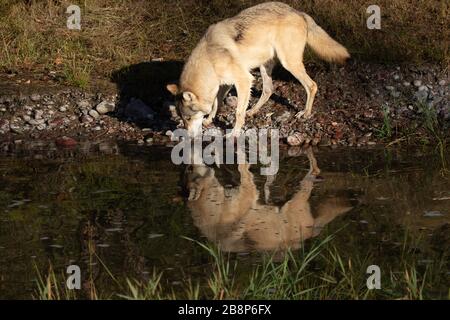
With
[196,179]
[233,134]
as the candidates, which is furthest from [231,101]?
[196,179]

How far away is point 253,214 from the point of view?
718 cm

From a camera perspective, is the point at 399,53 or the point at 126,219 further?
the point at 399,53

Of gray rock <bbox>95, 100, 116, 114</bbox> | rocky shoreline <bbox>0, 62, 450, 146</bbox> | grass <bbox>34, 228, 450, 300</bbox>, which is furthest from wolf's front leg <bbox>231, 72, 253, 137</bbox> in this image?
grass <bbox>34, 228, 450, 300</bbox>

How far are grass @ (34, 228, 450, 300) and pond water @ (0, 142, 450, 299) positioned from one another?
0.21 feet

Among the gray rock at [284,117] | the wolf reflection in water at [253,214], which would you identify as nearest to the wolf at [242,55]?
the gray rock at [284,117]

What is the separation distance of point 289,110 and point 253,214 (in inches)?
149

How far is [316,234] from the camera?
21.5ft

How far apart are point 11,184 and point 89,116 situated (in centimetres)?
269

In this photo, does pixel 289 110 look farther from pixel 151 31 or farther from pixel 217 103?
pixel 151 31

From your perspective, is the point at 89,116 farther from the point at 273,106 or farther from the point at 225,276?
the point at 225,276

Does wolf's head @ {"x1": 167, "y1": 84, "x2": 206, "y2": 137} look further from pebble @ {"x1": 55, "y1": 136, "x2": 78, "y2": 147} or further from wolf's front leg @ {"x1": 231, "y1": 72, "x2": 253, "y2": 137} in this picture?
pebble @ {"x1": 55, "y1": 136, "x2": 78, "y2": 147}

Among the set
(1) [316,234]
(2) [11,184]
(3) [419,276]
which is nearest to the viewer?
(3) [419,276]

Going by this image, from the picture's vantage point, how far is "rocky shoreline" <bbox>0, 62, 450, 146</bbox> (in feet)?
33.1
